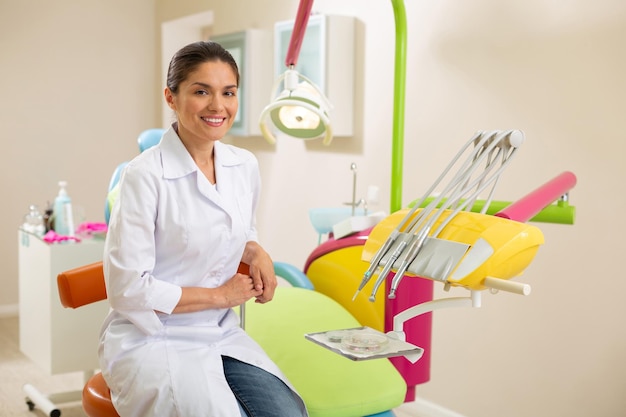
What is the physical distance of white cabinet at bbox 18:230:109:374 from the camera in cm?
311

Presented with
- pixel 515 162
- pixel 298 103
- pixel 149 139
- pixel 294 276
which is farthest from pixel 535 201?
pixel 149 139

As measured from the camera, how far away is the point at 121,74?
5109mm

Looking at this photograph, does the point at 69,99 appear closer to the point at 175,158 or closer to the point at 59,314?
the point at 59,314

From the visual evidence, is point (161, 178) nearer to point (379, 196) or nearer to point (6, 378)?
point (379, 196)

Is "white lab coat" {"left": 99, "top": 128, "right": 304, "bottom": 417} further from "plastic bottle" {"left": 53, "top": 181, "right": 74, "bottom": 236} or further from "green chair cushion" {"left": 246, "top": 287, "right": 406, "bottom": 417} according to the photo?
"plastic bottle" {"left": 53, "top": 181, "right": 74, "bottom": 236}

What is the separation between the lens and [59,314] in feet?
10.3

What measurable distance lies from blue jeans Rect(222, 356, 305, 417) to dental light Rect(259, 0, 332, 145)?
84 cm

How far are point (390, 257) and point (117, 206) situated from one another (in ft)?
1.89

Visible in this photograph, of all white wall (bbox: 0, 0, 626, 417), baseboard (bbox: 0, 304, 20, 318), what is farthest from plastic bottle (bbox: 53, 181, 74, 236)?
baseboard (bbox: 0, 304, 20, 318)

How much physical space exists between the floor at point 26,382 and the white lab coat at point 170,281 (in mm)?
1599

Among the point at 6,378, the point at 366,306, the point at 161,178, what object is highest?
the point at 161,178

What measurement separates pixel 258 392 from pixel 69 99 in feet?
12.2

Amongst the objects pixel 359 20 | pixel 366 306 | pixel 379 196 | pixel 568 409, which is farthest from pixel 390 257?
pixel 359 20

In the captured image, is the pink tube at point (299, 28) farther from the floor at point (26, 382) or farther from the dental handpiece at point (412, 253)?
the floor at point (26, 382)
